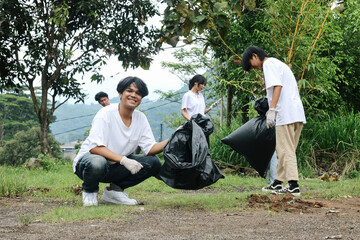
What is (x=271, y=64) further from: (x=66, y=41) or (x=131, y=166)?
(x=66, y=41)

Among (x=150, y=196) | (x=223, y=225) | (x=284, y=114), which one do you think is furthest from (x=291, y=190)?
(x=223, y=225)

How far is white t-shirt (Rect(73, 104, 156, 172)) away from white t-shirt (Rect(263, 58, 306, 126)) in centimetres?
139

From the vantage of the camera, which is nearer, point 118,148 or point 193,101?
point 118,148

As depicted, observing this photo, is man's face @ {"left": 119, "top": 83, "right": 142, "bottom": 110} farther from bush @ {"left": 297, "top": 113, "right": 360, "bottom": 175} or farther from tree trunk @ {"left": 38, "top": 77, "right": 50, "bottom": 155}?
tree trunk @ {"left": 38, "top": 77, "right": 50, "bottom": 155}

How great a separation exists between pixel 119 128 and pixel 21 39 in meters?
8.83

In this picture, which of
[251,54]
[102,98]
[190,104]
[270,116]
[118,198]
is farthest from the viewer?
[102,98]

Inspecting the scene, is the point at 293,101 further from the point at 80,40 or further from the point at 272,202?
the point at 80,40

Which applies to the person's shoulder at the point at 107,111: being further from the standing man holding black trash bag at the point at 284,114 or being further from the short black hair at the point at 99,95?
the short black hair at the point at 99,95

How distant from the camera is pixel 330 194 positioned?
4.70 m

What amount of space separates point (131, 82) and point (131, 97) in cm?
14

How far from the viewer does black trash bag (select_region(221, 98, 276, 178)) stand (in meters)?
4.82

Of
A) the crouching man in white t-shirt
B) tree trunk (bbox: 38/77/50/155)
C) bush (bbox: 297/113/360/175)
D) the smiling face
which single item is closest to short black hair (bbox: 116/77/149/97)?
the crouching man in white t-shirt

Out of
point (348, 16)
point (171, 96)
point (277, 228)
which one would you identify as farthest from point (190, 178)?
point (171, 96)

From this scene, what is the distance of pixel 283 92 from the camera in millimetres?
4609
